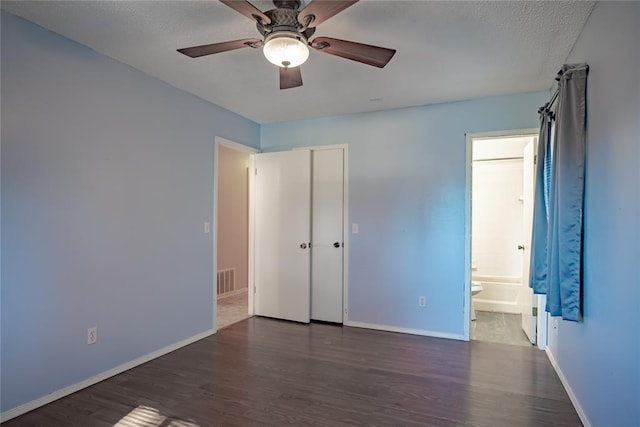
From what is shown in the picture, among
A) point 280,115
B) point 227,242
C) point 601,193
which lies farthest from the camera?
point 227,242

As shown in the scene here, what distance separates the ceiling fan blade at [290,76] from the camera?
84.2 inches

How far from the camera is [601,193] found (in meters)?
1.84

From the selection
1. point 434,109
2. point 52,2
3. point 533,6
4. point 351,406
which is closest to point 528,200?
point 434,109

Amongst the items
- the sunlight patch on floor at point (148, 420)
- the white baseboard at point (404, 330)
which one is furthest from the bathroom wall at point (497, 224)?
the sunlight patch on floor at point (148, 420)

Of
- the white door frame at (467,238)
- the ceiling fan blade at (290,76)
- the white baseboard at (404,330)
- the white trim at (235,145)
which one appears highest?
the ceiling fan blade at (290,76)

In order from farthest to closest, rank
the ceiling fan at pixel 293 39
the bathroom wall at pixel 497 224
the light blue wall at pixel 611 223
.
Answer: the bathroom wall at pixel 497 224, the ceiling fan at pixel 293 39, the light blue wall at pixel 611 223

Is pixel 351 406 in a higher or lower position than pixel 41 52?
lower

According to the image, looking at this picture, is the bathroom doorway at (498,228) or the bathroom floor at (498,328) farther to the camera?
the bathroom doorway at (498,228)

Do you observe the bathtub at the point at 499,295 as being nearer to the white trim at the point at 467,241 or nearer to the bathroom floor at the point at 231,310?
the white trim at the point at 467,241

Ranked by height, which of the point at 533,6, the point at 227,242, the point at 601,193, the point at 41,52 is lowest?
the point at 227,242

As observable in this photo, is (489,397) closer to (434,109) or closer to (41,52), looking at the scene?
(434,109)

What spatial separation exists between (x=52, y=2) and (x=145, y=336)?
247cm

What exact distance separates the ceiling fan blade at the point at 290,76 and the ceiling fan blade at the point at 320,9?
0.40m

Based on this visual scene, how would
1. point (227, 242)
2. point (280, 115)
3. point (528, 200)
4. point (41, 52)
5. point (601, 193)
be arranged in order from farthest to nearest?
point (227, 242), point (280, 115), point (528, 200), point (41, 52), point (601, 193)
